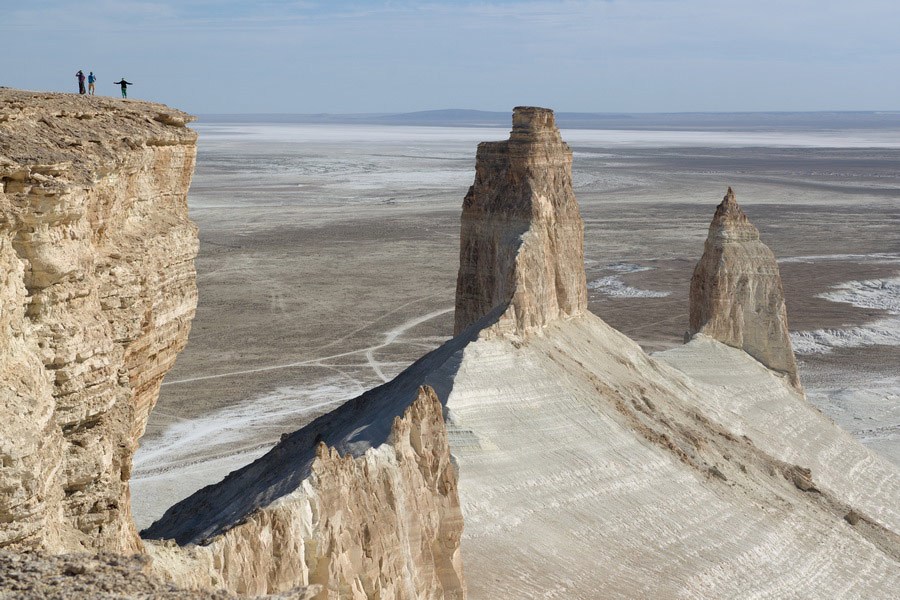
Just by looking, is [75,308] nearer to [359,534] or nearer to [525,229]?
[359,534]

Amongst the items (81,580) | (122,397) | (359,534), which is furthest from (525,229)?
(81,580)

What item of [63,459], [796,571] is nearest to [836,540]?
[796,571]

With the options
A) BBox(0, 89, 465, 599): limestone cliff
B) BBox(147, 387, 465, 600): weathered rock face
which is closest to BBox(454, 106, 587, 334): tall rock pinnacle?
BBox(147, 387, 465, 600): weathered rock face

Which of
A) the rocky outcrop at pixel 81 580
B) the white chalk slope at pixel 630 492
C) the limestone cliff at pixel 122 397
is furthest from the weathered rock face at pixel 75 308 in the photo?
the white chalk slope at pixel 630 492

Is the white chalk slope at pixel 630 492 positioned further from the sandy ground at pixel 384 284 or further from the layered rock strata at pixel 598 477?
the sandy ground at pixel 384 284

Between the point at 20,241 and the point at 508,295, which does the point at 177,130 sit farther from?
the point at 508,295

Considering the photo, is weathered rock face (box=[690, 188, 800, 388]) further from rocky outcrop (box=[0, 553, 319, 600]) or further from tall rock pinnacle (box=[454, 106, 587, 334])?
rocky outcrop (box=[0, 553, 319, 600])
